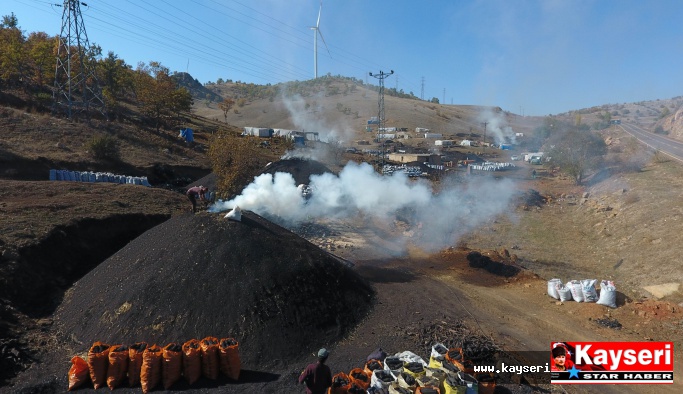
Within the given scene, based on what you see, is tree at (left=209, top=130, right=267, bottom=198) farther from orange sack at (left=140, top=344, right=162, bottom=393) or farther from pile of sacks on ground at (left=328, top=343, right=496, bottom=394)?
pile of sacks on ground at (left=328, top=343, right=496, bottom=394)

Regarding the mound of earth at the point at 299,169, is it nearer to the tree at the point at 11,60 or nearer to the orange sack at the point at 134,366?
the orange sack at the point at 134,366

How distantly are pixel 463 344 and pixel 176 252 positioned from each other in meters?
8.46

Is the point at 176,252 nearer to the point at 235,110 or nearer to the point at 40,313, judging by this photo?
the point at 40,313

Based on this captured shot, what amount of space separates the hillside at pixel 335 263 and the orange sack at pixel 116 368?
126cm

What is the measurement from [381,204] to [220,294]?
15630 millimetres

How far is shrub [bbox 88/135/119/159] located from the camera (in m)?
28.1

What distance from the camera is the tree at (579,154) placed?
109 feet

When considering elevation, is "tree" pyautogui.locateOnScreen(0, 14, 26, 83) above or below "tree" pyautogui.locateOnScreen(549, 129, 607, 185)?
above

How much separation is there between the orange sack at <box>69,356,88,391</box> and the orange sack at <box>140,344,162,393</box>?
1.29 metres

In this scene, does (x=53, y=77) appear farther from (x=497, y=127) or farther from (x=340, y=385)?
(x=497, y=127)

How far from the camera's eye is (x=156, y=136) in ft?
130

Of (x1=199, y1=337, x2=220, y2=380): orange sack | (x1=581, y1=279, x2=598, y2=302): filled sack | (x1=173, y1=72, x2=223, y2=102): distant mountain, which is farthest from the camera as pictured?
(x1=173, y1=72, x2=223, y2=102): distant mountain

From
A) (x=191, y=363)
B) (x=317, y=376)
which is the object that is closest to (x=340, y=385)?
(x=317, y=376)

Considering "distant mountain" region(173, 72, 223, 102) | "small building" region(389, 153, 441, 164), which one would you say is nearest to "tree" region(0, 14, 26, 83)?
"small building" region(389, 153, 441, 164)
